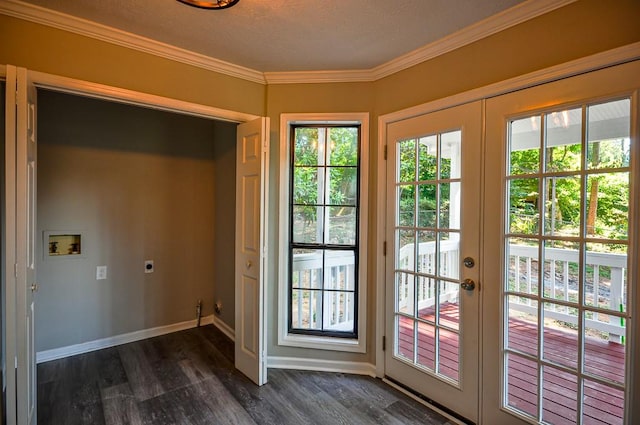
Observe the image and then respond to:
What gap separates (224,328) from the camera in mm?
3463

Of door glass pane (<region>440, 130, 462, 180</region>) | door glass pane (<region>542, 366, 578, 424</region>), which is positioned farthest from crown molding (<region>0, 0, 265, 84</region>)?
door glass pane (<region>542, 366, 578, 424</region>)

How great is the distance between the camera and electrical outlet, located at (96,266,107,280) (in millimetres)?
3040

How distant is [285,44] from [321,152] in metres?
0.88

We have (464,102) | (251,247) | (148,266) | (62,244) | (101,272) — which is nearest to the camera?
(464,102)

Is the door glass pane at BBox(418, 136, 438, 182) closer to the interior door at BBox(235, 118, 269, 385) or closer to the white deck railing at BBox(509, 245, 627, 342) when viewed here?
the white deck railing at BBox(509, 245, 627, 342)

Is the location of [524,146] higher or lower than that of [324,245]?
higher

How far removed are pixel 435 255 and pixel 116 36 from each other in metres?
2.50

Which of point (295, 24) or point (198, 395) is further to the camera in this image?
point (198, 395)

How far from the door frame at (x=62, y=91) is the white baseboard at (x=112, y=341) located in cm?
113

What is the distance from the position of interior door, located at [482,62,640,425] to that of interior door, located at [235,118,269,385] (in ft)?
4.99

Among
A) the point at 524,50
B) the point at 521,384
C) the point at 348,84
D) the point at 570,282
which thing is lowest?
the point at 521,384

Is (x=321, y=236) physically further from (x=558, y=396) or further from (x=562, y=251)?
(x=558, y=396)

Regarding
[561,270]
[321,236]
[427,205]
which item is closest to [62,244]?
[321,236]

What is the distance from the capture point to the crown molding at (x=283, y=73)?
5.71 ft
